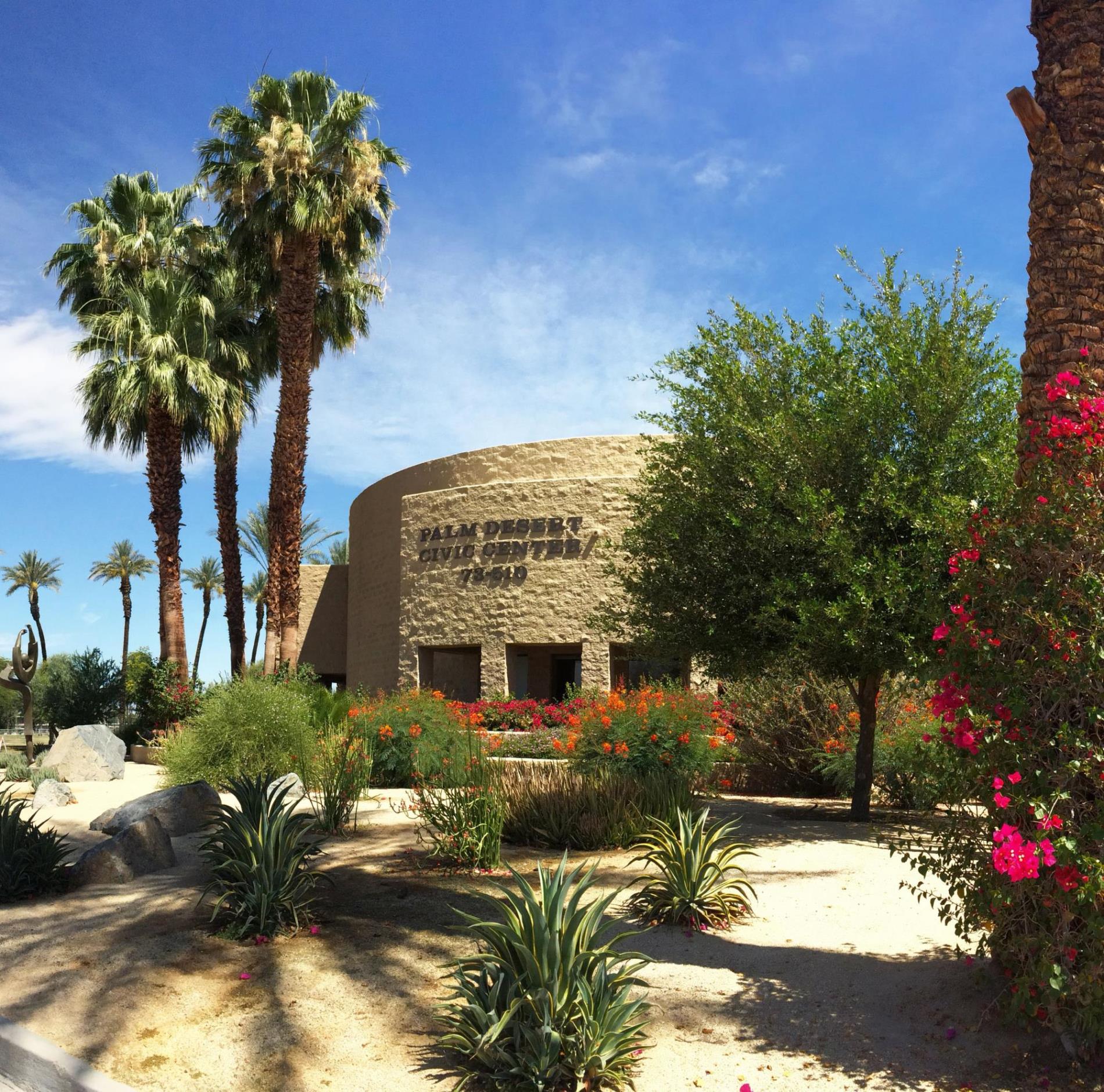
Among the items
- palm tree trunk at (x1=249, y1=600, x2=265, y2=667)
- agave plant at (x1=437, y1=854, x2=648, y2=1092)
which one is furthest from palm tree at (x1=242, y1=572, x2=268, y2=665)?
agave plant at (x1=437, y1=854, x2=648, y2=1092)

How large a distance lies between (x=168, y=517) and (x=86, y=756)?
→ 7789 millimetres

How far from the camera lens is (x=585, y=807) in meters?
9.72

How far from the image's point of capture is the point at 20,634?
20.8 meters

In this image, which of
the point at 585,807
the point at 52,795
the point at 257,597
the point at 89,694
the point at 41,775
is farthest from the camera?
the point at 257,597

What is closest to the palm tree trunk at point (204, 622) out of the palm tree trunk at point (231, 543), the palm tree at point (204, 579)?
the palm tree at point (204, 579)

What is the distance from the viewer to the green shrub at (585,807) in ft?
31.0

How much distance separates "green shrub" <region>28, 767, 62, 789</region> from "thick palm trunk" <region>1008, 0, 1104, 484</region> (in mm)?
15235

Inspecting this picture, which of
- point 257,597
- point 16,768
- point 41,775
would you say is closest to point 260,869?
point 41,775

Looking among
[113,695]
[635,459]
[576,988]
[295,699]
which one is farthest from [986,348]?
[113,695]

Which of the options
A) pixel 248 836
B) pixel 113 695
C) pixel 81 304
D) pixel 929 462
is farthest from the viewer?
pixel 113 695

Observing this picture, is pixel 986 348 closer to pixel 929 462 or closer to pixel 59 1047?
pixel 929 462

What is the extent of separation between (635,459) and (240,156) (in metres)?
12.2

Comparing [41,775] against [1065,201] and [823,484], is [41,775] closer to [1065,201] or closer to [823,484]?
[823,484]

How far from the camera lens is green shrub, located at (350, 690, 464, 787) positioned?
1391 cm
